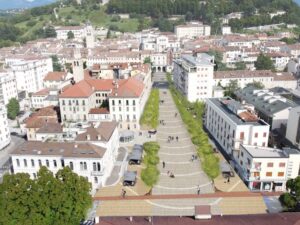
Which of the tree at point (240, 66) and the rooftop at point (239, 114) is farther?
the tree at point (240, 66)

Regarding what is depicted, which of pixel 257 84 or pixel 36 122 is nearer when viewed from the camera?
pixel 36 122

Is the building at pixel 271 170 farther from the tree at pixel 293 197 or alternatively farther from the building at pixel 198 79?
the building at pixel 198 79

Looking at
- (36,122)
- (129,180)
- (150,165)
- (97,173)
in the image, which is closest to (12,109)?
(36,122)

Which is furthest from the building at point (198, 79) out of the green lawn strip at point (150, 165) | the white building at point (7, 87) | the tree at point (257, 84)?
the white building at point (7, 87)

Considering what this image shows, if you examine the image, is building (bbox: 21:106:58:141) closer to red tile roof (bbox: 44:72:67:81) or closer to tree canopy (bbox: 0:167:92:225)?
tree canopy (bbox: 0:167:92:225)

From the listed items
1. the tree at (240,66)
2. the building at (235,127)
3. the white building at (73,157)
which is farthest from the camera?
the tree at (240,66)

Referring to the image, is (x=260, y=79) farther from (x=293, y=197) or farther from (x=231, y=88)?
(x=293, y=197)

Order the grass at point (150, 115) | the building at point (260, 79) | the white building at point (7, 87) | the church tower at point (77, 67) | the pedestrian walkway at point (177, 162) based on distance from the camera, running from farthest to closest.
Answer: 1. the building at point (260, 79)
2. the white building at point (7, 87)
3. the church tower at point (77, 67)
4. the grass at point (150, 115)
5. the pedestrian walkway at point (177, 162)
